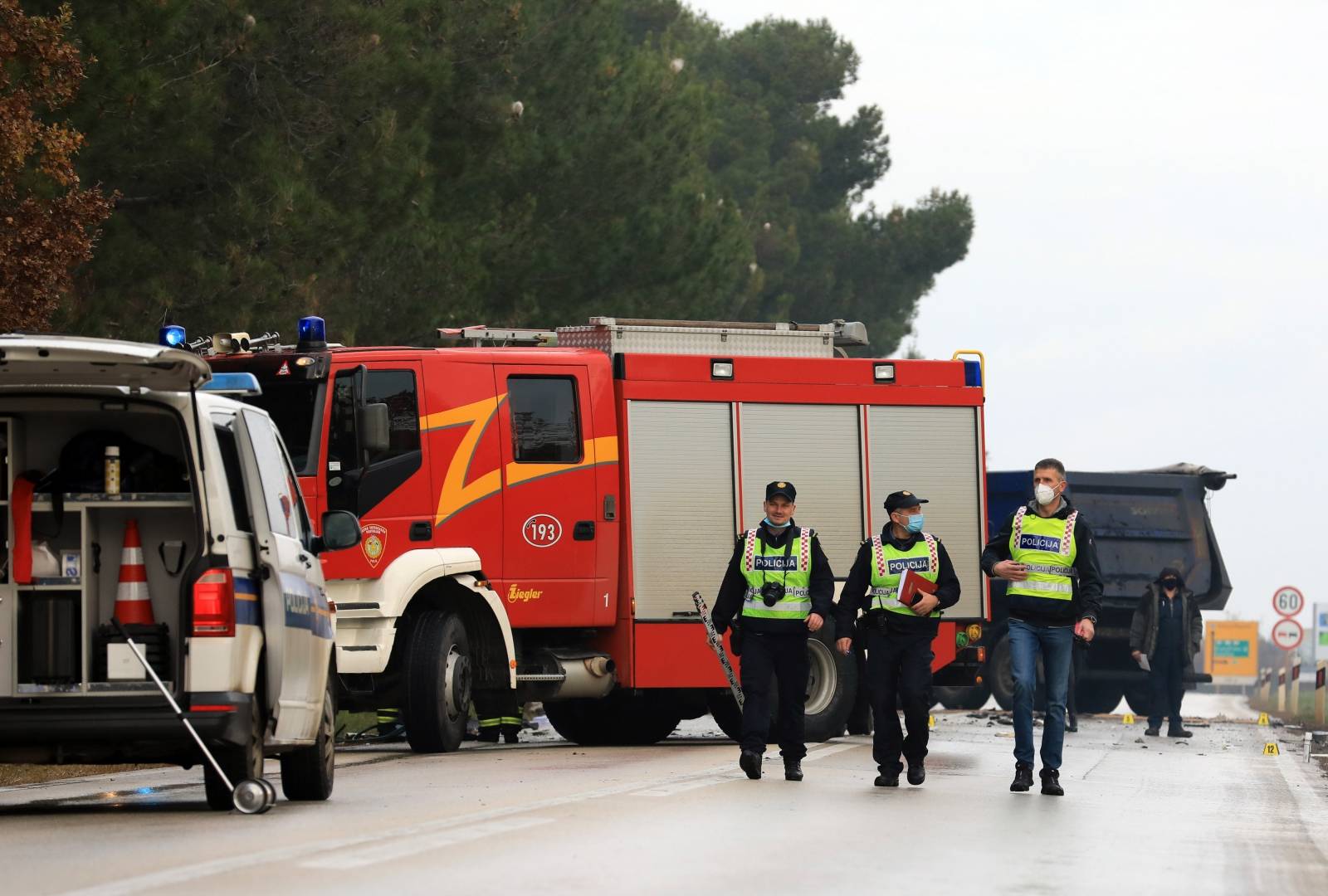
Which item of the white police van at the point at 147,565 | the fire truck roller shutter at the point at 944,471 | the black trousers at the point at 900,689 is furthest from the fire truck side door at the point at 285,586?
the fire truck roller shutter at the point at 944,471

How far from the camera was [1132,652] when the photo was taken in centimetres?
2486

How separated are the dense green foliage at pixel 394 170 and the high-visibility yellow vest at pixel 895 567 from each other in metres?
10.2

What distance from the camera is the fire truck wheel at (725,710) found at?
729 inches

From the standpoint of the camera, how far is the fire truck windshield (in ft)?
53.8

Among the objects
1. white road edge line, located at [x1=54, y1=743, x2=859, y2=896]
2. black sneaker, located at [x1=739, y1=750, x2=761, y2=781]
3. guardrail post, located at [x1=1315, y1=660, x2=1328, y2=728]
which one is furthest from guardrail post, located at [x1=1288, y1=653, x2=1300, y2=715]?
white road edge line, located at [x1=54, y1=743, x2=859, y2=896]

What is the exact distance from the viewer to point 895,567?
565 inches

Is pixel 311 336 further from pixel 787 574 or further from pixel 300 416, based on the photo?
pixel 787 574

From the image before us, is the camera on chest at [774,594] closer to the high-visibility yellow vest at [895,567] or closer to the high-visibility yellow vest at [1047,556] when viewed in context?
the high-visibility yellow vest at [895,567]

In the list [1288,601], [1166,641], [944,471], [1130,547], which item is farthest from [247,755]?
[1288,601]

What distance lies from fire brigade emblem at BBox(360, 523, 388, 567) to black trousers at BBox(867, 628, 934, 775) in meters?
3.83

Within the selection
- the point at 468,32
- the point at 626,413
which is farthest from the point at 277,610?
the point at 468,32

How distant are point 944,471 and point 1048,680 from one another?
537cm

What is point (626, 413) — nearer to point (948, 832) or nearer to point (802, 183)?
point (948, 832)

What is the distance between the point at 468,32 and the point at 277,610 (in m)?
21.2
